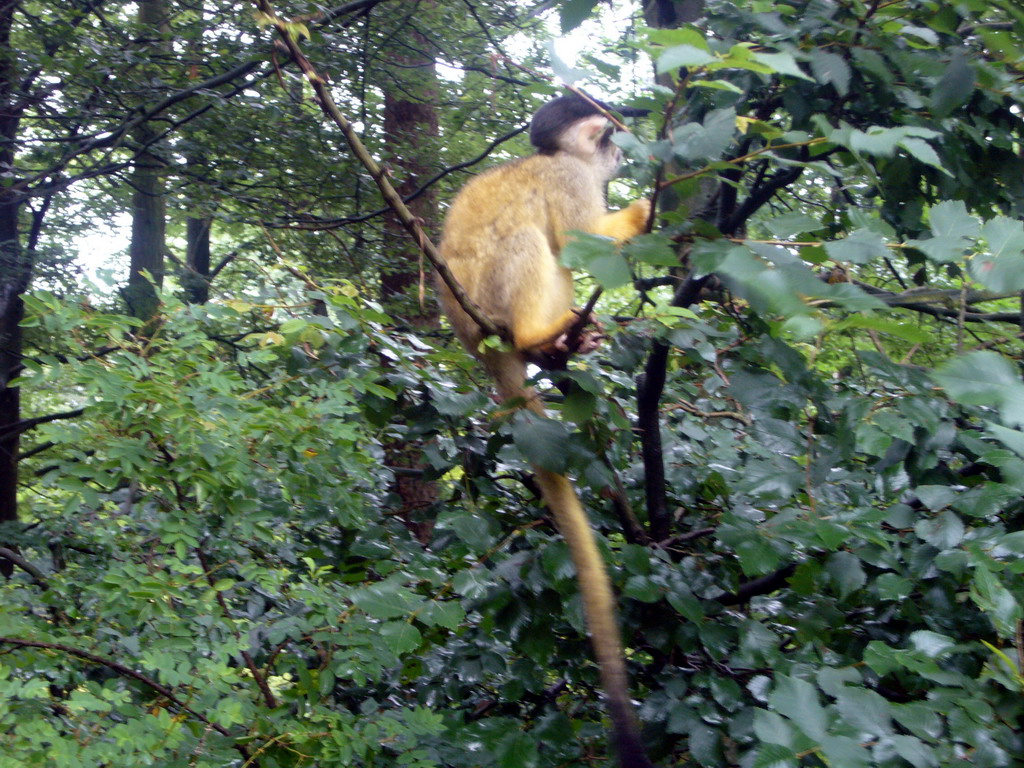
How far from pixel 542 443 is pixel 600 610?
45 cm

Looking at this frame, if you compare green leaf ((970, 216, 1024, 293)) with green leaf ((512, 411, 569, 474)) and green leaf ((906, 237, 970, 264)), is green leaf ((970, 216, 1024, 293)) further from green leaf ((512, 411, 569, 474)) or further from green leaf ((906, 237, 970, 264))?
green leaf ((512, 411, 569, 474))

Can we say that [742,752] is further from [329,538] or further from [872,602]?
[329,538]

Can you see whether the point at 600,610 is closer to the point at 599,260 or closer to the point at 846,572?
the point at 846,572

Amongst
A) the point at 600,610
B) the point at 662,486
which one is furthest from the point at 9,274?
the point at 600,610

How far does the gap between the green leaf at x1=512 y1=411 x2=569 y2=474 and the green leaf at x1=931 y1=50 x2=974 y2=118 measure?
1.13 meters

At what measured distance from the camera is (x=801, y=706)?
4.47 feet

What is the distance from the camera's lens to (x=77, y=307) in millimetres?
2152

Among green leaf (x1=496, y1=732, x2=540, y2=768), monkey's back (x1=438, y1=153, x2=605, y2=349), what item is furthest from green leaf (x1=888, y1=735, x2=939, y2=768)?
monkey's back (x1=438, y1=153, x2=605, y2=349)

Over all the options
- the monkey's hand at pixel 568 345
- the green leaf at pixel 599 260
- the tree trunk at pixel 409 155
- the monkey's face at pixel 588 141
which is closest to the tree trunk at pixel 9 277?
the tree trunk at pixel 409 155

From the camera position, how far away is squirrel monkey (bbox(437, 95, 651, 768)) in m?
2.87

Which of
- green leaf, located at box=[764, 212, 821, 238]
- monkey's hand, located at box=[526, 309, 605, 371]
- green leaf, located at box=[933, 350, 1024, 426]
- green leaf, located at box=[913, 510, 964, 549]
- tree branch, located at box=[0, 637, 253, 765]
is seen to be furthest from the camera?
monkey's hand, located at box=[526, 309, 605, 371]

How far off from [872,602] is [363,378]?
1491 millimetres

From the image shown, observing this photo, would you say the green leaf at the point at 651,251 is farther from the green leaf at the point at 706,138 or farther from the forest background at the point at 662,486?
the green leaf at the point at 706,138

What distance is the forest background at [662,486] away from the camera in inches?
57.4
